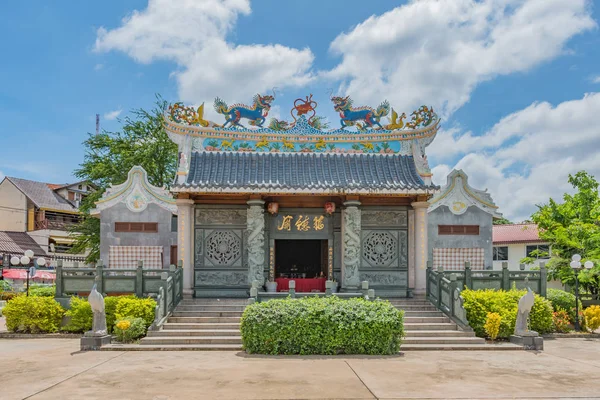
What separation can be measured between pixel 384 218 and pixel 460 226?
3045 millimetres

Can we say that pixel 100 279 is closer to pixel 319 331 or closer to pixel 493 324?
pixel 319 331

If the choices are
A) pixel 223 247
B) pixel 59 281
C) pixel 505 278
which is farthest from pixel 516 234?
pixel 59 281

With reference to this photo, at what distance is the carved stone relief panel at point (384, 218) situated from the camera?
16.0m

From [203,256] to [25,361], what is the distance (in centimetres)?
599

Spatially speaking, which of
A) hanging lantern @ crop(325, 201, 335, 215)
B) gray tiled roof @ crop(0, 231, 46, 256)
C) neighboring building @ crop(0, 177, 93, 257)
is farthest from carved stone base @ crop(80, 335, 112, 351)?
neighboring building @ crop(0, 177, 93, 257)

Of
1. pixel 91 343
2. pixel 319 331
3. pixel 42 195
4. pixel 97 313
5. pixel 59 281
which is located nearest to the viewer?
pixel 319 331

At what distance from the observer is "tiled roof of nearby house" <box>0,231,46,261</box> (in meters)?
34.9

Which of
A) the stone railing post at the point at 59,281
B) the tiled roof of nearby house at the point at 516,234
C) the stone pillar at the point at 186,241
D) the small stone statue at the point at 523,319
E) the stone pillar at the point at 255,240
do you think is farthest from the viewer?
the tiled roof of nearby house at the point at 516,234

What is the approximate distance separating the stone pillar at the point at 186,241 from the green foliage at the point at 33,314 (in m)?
3.22

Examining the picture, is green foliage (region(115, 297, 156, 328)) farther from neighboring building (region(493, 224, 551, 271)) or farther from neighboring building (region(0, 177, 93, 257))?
neighboring building (region(0, 177, 93, 257))

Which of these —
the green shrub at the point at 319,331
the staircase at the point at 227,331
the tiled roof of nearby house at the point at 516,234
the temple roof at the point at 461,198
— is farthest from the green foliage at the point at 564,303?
the tiled roof of nearby house at the point at 516,234

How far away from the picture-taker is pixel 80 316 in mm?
13961

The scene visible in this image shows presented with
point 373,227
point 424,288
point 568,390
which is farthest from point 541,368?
point 373,227

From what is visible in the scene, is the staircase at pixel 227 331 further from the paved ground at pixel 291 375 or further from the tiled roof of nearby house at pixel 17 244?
the tiled roof of nearby house at pixel 17 244
